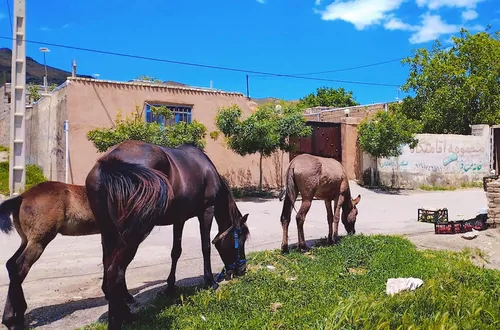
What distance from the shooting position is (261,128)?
664 inches

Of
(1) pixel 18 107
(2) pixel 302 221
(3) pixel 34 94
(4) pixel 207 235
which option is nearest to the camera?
(4) pixel 207 235

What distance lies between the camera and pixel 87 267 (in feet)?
23.6

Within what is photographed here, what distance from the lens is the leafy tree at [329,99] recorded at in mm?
45781

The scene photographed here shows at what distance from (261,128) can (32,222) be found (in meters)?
12.7

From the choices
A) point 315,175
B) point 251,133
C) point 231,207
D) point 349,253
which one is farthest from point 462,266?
point 251,133

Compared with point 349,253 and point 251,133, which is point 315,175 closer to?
point 349,253

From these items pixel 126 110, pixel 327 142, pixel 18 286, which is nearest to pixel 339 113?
pixel 327 142

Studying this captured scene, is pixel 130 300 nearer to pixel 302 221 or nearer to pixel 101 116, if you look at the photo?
pixel 302 221

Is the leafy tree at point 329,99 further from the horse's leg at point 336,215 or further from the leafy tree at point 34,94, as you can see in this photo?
the horse's leg at point 336,215

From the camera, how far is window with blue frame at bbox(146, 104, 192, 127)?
718 inches

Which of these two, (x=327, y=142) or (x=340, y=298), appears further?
(x=327, y=142)

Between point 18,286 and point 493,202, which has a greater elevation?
point 493,202

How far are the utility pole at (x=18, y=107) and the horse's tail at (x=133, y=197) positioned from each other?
12.9m

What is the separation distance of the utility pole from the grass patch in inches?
28.3
